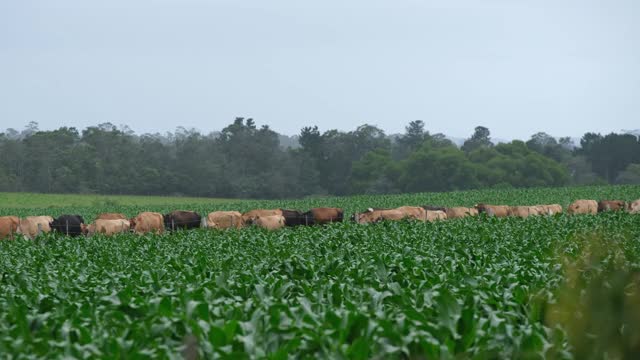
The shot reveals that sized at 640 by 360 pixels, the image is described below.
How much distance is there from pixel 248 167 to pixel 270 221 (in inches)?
2800

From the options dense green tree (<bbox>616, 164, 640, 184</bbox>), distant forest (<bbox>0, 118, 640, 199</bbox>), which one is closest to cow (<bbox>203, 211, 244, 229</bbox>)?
distant forest (<bbox>0, 118, 640, 199</bbox>)

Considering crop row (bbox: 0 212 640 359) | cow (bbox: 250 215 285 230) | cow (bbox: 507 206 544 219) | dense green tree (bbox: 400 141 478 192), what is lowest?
cow (bbox: 507 206 544 219)

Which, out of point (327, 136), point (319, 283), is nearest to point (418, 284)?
point (319, 283)

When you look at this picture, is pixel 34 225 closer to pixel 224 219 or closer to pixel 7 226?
pixel 7 226

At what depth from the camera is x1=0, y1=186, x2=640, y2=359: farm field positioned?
14.1ft

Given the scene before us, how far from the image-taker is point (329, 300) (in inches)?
394

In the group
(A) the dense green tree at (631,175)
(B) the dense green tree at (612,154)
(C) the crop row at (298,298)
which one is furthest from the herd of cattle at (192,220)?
(B) the dense green tree at (612,154)

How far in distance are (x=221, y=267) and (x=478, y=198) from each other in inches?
2043

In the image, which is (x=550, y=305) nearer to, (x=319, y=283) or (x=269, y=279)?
(x=319, y=283)

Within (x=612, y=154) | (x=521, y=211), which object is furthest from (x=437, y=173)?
(x=521, y=211)

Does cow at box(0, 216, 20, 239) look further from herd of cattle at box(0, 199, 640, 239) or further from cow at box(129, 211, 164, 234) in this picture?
cow at box(129, 211, 164, 234)

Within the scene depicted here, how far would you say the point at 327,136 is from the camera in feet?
354

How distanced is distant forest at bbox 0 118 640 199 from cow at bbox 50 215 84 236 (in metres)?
62.3

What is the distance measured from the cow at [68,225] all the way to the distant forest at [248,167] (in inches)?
2451
